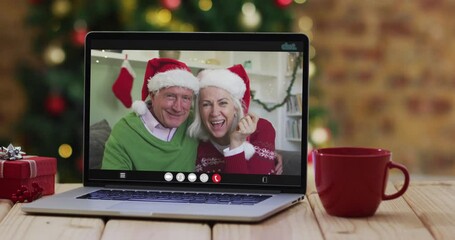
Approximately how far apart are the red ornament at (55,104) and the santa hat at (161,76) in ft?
4.86

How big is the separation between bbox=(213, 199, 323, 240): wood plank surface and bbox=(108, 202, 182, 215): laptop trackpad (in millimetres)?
83

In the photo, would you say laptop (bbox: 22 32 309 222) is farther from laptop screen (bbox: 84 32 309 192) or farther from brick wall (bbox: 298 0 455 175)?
brick wall (bbox: 298 0 455 175)

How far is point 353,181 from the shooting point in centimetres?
100

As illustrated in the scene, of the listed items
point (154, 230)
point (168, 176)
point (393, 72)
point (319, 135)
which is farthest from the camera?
point (393, 72)

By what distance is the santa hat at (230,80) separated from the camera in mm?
1171

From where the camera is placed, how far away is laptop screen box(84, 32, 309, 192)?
3.80 feet

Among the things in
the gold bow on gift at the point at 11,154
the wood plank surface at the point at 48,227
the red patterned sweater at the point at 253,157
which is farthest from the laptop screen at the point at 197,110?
the wood plank surface at the point at 48,227

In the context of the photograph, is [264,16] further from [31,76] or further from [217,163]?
[217,163]

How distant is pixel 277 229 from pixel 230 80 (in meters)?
0.31

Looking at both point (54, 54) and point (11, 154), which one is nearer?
point (11, 154)

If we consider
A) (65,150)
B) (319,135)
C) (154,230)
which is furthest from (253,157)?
(319,135)

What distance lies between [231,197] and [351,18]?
6.69 feet

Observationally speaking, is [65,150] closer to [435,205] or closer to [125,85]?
[125,85]

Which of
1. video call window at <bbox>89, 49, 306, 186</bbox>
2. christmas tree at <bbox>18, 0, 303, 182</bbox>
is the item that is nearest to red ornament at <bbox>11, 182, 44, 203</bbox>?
video call window at <bbox>89, 49, 306, 186</bbox>
